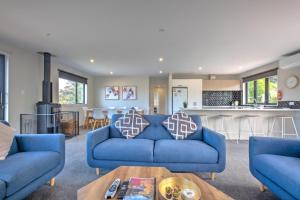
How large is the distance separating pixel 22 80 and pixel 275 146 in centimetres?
551

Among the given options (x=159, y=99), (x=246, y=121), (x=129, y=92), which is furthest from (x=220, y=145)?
(x=159, y=99)

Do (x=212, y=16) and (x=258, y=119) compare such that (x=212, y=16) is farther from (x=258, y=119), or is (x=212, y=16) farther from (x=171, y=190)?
(x=258, y=119)

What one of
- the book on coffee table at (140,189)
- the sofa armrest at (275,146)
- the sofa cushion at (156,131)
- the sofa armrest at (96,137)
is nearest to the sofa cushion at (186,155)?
the sofa armrest at (275,146)

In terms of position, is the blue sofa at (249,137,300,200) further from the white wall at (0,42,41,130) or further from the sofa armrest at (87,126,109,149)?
the white wall at (0,42,41,130)

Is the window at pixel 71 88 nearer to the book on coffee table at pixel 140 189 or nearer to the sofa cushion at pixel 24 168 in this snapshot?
the sofa cushion at pixel 24 168

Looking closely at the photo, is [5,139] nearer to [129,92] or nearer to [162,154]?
[162,154]

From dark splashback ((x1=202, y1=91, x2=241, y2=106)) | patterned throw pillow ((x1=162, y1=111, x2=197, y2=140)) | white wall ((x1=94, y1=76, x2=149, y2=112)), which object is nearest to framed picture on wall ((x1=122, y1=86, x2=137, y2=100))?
white wall ((x1=94, y1=76, x2=149, y2=112))

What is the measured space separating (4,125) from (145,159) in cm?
171

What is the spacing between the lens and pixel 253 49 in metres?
4.84

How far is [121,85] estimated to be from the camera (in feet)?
32.4

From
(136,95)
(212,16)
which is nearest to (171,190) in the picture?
(212,16)

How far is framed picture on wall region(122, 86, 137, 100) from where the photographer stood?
9.79m

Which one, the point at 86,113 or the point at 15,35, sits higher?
the point at 15,35

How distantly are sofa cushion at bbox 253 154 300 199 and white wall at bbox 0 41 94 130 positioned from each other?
5101mm
